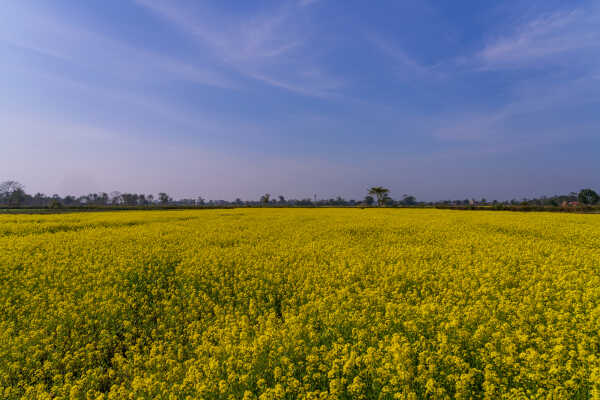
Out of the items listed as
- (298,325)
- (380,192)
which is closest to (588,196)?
(380,192)

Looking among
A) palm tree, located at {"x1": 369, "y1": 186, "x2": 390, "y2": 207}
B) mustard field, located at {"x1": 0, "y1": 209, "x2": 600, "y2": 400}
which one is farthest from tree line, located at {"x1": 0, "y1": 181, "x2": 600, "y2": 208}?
mustard field, located at {"x1": 0, "y1": 209, "x2": 600, "y2": 400}

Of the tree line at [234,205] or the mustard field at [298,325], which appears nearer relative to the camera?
the mustard field at [298,325]

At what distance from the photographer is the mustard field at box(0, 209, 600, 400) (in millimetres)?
2979

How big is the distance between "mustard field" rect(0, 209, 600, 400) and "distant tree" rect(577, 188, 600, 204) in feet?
330

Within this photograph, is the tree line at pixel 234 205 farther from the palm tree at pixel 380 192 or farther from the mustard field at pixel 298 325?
the mustard field at pixel 298 325

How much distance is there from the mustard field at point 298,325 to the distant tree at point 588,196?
100664 mm

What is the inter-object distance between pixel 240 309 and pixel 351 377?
2.88 metres

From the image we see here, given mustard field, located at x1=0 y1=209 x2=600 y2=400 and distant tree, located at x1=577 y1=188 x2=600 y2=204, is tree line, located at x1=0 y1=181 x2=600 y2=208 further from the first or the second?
mustard field, located at x1=0 y1=209 x2=600 y2=400

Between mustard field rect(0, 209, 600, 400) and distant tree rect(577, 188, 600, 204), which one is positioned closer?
mustard field rect(0, 209, 600, 400)

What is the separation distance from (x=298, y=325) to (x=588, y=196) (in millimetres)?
111117

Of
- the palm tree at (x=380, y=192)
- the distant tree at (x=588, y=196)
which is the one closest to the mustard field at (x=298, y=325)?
the palm tree at (x=380, y=192)

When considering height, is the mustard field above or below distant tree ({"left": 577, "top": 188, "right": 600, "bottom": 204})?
below

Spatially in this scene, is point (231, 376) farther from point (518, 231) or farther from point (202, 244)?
point (518, 231)

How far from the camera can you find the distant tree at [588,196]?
2852 inches
